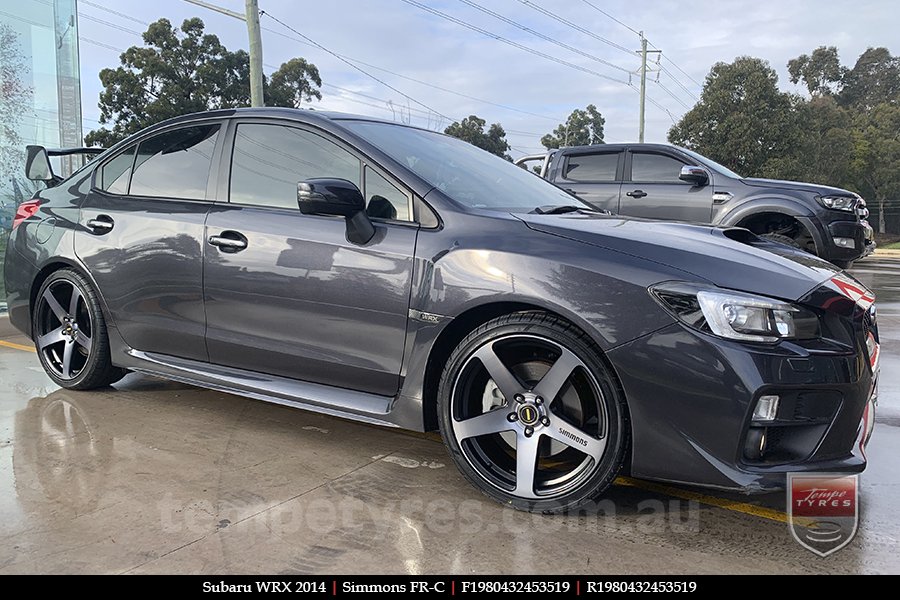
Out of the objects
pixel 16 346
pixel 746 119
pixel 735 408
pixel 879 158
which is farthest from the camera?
pixel 879 158

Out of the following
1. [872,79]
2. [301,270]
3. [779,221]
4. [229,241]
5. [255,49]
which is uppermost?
[872,79]

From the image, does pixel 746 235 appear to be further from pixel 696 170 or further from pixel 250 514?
pixel 696 170

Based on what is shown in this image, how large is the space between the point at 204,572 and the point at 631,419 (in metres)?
1.47

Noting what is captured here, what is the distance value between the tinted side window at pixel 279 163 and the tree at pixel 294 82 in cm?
3786

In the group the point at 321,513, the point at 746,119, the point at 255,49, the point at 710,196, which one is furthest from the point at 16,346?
the point at 746,119

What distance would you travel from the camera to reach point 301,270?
3123 mm

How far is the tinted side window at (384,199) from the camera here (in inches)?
118

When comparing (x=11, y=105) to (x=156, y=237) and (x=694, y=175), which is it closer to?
(x=156, y=237)

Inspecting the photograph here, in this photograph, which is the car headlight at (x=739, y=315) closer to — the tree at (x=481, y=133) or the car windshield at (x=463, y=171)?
the car windshield at (x=463, y=171)

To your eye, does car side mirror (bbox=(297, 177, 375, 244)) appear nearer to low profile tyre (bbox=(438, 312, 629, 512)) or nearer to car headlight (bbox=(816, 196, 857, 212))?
low profile tyre (bbox=(438, 312, 629, 512))

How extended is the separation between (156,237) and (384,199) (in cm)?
135

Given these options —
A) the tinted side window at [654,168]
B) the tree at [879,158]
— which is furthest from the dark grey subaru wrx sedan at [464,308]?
the tree at [879,158]

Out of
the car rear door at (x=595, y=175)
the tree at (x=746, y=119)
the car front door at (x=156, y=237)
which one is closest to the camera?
the car front door at (x=156, y=237)

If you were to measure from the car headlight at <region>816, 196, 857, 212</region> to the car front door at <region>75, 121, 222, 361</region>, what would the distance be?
6.17 m
